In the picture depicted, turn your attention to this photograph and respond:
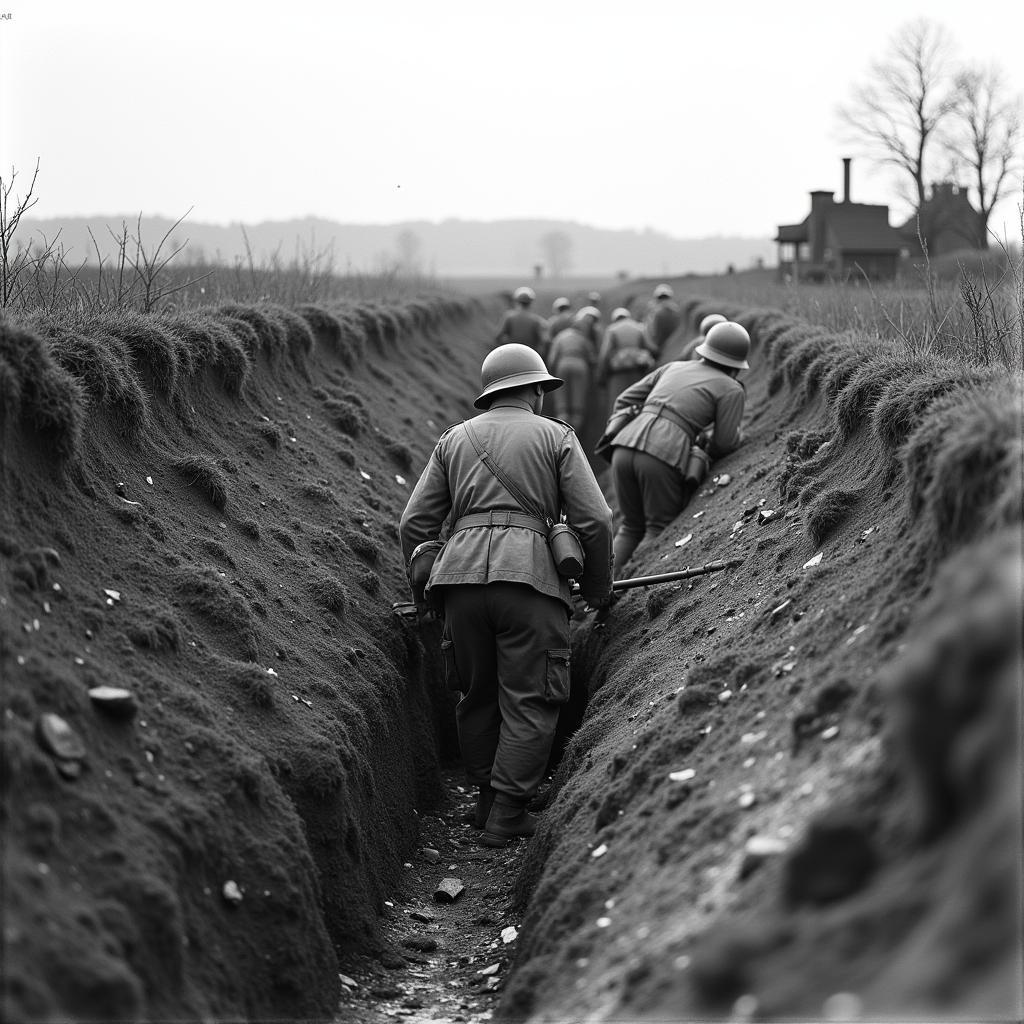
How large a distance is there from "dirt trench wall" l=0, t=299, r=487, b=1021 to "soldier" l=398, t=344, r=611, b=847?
1.64ft

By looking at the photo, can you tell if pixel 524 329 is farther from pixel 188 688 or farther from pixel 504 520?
pixel 188 688

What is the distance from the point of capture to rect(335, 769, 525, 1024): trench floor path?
4609mm

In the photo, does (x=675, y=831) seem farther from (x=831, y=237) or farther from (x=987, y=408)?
(x=831, y=237)

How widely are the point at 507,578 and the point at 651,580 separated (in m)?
1.24

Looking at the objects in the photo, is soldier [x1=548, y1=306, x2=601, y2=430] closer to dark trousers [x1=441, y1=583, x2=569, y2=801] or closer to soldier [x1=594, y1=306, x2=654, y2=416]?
soldier [x1=594, y1=306, x2=654, y2=416]

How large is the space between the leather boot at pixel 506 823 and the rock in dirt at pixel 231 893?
2.44 m

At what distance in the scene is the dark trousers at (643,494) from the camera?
9.51 metres

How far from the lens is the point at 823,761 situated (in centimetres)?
360

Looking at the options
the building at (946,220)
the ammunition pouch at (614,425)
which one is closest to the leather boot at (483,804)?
the ammunition pouch at (614,425)

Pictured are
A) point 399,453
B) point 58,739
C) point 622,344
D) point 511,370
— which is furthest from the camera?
point 622,344

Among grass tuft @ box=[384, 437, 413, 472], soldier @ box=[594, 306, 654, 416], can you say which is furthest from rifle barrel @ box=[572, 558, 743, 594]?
soldier @ box=[594, 306, 654, 416]

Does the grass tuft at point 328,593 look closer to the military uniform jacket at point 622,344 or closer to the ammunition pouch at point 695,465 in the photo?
the ammunition pouch at point 695,465

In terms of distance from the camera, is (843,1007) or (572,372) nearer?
(843,1007)

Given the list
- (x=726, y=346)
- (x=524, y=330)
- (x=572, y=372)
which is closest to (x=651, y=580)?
(x=726, y=346)
